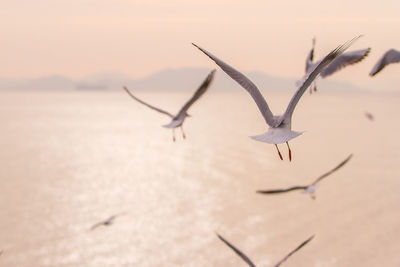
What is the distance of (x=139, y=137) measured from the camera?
85.1 m

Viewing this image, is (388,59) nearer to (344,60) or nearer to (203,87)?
(344,60)

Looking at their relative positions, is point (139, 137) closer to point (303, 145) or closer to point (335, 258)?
point (303, 145)

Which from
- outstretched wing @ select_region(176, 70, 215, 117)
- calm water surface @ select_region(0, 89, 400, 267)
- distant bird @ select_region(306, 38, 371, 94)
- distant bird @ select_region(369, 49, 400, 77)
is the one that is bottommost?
calm water surface @ select_region(0, 89, 400, 267)

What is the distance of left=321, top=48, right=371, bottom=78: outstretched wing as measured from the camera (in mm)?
7823

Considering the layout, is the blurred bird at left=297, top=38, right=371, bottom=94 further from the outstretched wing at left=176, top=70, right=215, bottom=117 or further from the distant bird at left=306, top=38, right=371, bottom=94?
the outstretched wing at left=176, top=70, right=215, bottom=117

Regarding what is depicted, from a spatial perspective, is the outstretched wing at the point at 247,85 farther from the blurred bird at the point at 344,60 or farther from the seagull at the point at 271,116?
the blurred bird at the point at 344,60

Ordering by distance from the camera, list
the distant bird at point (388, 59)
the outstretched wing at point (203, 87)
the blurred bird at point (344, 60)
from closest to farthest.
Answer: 1. the distant bird at point (388, 59)
2. the outstretched wing at point (203, 87)
3. the blurred bird at point (344, 60)

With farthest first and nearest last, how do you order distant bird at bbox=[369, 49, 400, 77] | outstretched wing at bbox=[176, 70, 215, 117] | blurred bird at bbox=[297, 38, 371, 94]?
blurred bird at bbox=[297, 38, 371, 94] → outstretched wing at bbox=[176, 70, 215, 117] → distant bird at bbox=[369, 49, 400, 77]

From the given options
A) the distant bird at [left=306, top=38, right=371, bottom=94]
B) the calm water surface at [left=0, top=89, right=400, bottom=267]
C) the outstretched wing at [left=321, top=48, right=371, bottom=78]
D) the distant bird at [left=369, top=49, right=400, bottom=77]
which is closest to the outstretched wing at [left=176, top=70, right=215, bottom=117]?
the distant bird at [left=306, top=38, right=371, bottom=94]

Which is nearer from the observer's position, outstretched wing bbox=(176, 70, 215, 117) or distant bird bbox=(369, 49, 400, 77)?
distant bird bbox=(369, 49, 400, 77)

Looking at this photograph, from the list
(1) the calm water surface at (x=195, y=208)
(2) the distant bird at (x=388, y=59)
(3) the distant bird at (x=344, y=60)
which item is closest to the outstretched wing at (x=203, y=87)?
(3) the distant bird at (x=344, y=60)

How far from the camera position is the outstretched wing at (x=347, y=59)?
782 cm

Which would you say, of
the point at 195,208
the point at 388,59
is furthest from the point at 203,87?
the point at 195,208

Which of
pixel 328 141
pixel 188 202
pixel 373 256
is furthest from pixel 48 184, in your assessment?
pixel 328 141
